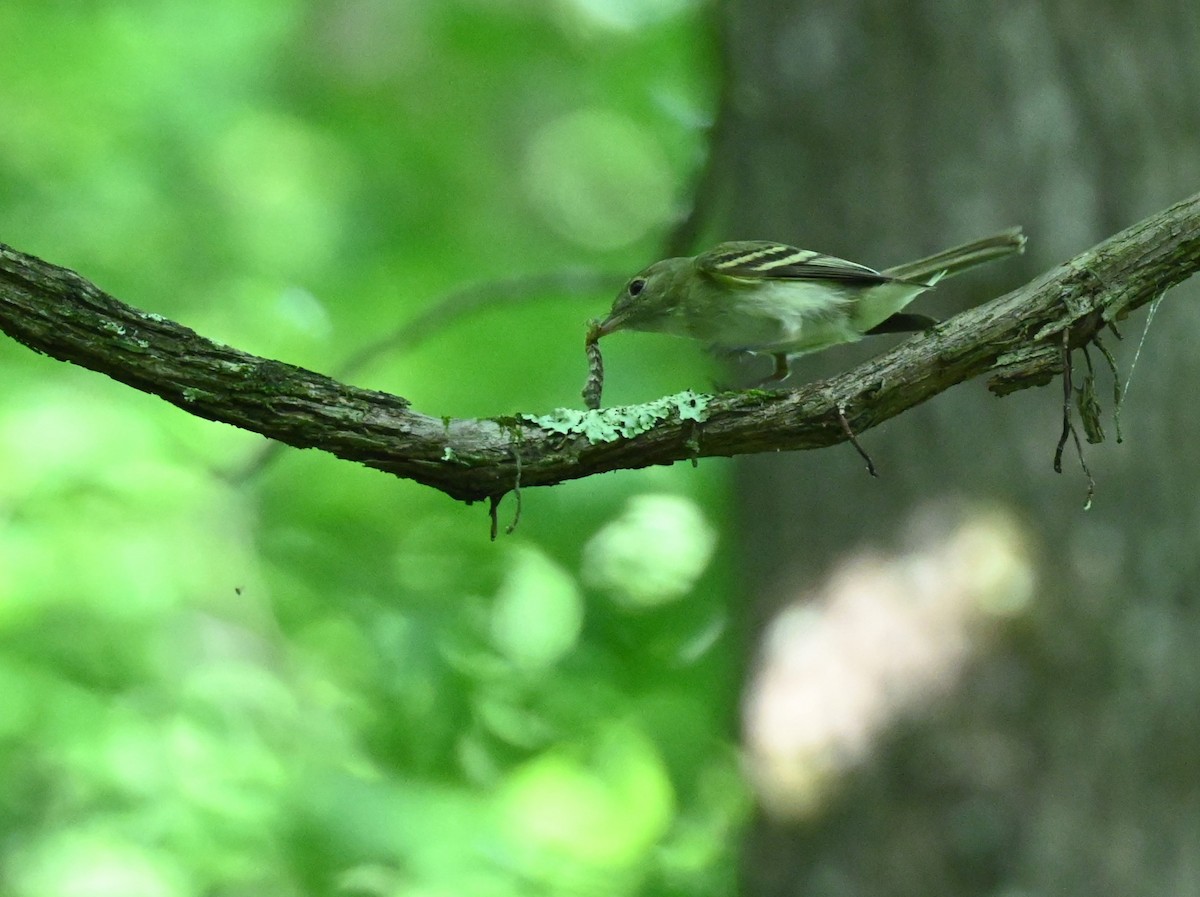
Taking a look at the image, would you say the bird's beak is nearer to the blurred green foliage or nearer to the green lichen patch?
the blurred green foliage

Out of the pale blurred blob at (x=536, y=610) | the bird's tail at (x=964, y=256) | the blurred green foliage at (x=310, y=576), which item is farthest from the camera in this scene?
the pale blurred blob at (x=536, y=610)

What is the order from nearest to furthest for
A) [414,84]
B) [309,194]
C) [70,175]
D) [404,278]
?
[70,175] → [404,278] → [309,194] → [414,84]

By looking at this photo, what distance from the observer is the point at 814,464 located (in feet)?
17.7

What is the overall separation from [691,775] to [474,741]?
5.70 ft

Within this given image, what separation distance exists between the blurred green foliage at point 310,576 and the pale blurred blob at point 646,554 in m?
0.02

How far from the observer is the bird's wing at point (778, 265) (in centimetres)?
423

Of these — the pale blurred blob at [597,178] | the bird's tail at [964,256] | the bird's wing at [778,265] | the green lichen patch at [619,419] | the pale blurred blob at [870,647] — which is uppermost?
the pale blurred blob at [597,178]

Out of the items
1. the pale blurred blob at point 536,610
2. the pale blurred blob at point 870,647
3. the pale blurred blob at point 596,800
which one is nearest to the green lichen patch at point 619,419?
the pale blurred blob at point 870,647

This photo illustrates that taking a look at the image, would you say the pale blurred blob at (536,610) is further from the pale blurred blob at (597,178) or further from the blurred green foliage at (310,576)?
the pale blurred blob at (597,178)

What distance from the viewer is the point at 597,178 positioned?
1193 centimetres

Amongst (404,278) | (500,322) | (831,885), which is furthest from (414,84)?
(831,885)

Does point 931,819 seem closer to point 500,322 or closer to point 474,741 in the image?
point 474,741

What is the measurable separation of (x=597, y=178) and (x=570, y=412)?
9.57 meters

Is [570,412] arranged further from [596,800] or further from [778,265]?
[596,800]
